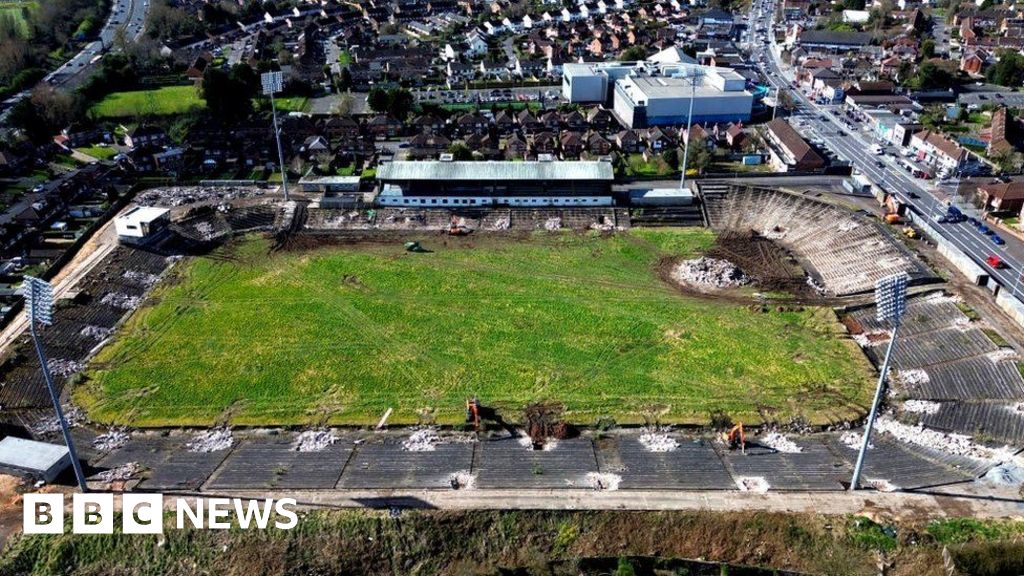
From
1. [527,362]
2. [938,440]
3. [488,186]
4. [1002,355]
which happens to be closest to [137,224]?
[488,186]

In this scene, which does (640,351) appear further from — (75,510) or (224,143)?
(224,143)

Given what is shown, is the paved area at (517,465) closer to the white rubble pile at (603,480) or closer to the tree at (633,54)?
the white rubble pile at (603,480)

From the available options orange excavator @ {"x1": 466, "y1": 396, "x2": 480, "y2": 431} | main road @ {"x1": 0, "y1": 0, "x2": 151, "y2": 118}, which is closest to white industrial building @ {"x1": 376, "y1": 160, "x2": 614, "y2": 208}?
orange excavator @ {"x1": 466, "y1": 396, "x2": 480, "y2": 431}

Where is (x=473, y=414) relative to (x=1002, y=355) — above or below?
below

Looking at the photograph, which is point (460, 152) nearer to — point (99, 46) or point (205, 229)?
point (205, 229)

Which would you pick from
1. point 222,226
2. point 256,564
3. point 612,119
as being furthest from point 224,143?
point 256,564
